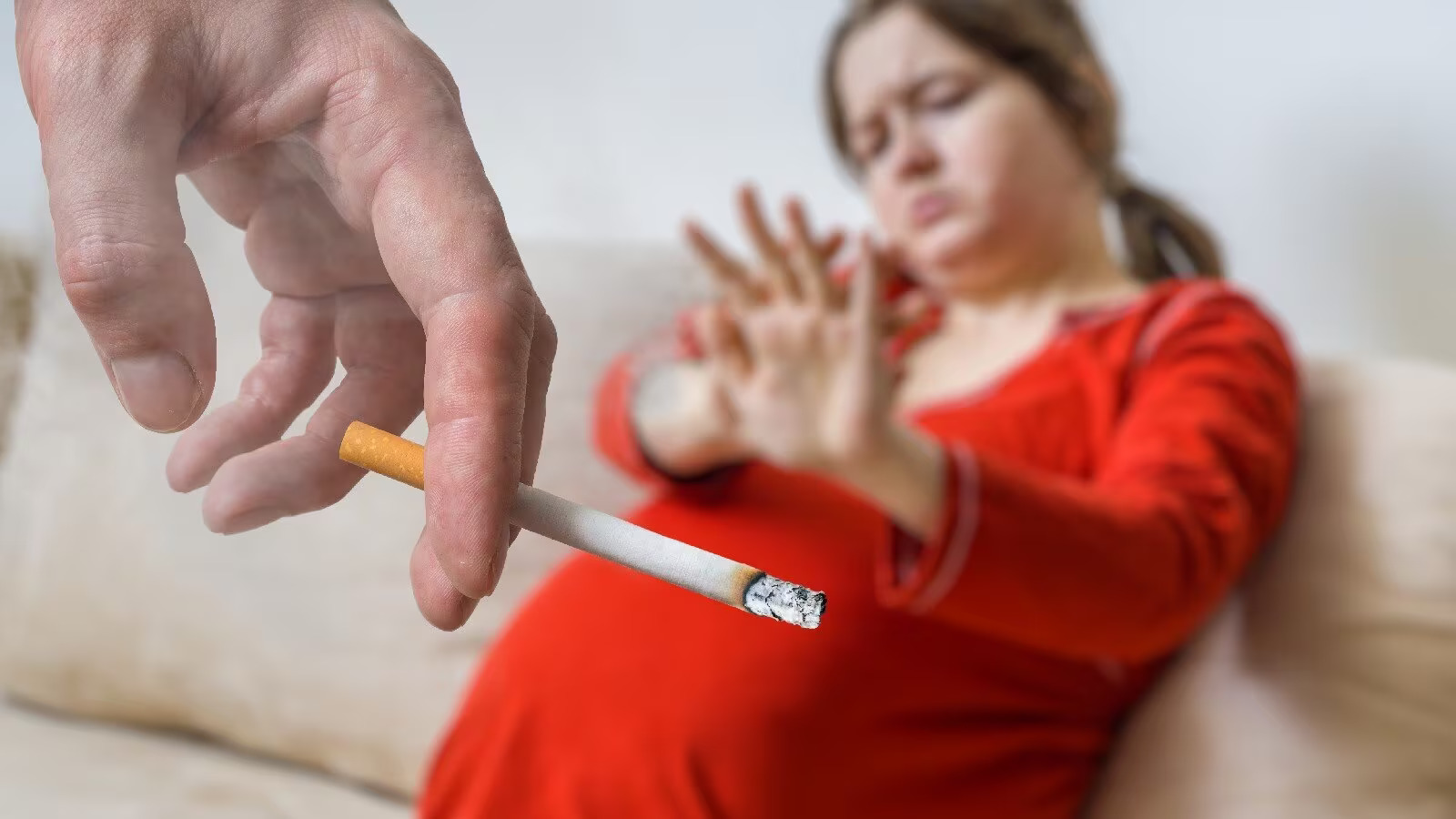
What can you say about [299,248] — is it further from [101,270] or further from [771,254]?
[771,254]

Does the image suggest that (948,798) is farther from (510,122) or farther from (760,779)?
(510,122)

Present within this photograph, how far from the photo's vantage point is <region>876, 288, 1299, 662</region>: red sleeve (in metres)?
0.54

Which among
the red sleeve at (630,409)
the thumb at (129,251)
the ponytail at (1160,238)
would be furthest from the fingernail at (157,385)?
the ponytail at (1160,238)

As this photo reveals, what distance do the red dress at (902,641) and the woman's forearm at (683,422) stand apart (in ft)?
0.07

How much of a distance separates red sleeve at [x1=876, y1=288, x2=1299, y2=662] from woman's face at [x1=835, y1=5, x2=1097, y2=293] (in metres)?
0.17

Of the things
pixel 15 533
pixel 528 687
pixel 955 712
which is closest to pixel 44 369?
pixel 15 533

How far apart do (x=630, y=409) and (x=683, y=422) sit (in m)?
0.07

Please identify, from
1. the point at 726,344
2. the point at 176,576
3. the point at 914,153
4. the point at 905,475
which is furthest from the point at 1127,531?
the point at 176,576

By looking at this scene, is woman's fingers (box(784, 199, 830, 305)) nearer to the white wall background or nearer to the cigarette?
the white wall background

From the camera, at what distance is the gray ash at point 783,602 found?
14 centimetres

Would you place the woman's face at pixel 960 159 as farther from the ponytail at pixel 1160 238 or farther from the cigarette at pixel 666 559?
the cigarette at pixel 666 559

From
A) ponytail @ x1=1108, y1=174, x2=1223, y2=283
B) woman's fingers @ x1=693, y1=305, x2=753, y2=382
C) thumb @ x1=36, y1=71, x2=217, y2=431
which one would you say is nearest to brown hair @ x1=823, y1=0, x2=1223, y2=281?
ponytail @ x1=1108, y1=174, x2=1223, y2=283

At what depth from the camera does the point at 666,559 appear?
0.44 feet

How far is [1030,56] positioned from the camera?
81 cm
